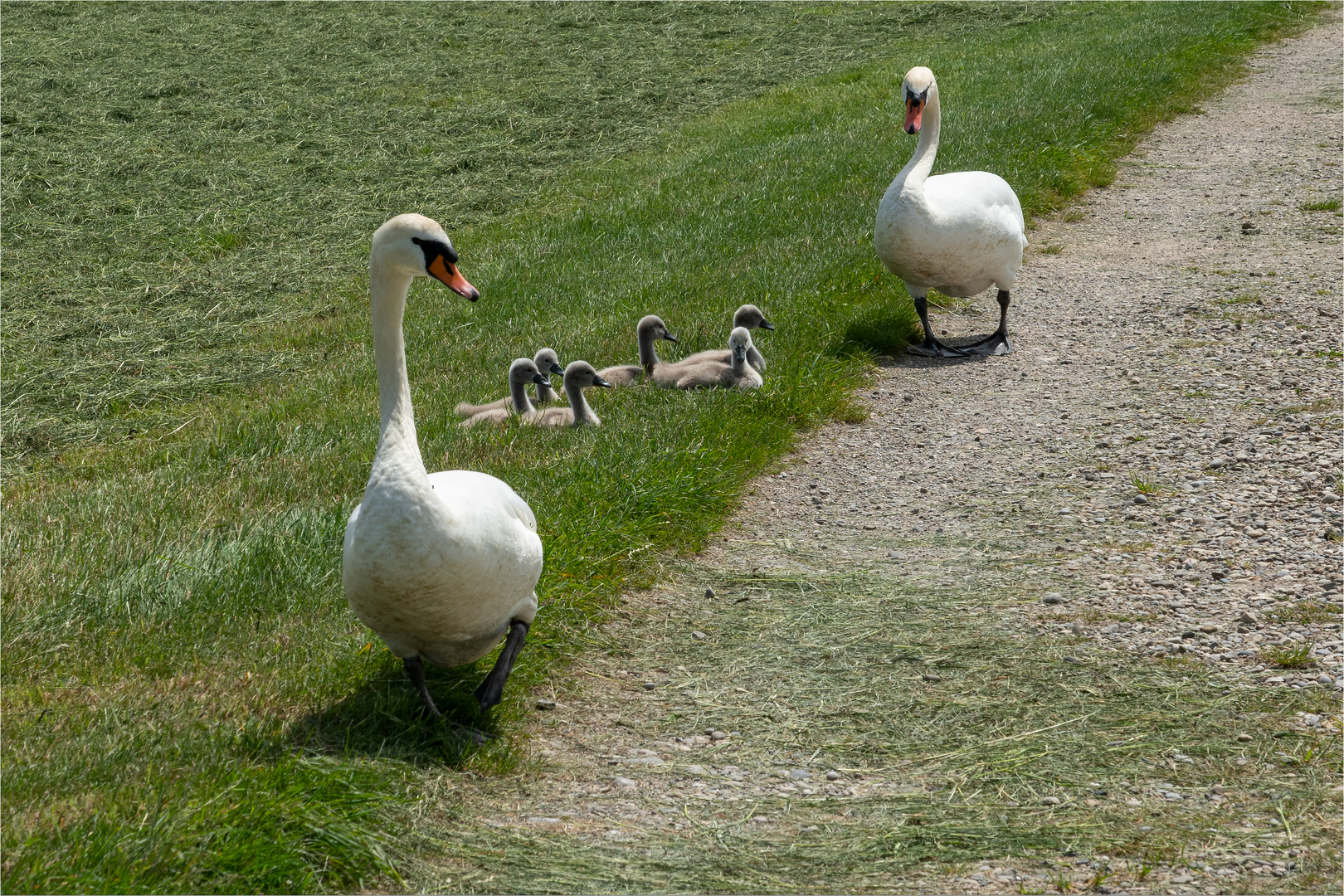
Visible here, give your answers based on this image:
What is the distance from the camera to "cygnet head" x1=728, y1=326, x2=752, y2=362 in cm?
835

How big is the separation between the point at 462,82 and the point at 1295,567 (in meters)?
18.9

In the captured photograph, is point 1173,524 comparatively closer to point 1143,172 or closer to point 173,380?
point 173,380

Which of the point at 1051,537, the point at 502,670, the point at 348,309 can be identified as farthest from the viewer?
the point at 348,309

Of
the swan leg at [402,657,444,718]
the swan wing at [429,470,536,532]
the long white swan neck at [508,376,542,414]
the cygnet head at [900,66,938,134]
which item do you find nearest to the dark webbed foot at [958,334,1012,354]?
the cygnet head at [900,66,938,134]

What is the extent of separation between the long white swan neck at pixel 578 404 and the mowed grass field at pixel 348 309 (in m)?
0.31

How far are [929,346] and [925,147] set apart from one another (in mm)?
1512

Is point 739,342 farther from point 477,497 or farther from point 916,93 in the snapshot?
point 477,497

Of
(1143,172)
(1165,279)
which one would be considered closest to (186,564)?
(1165,279)

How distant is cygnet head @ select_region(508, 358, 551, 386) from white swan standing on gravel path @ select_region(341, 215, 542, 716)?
3807 millimetres

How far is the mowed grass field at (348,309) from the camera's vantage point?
13.9 ft

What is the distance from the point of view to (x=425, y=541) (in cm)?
411

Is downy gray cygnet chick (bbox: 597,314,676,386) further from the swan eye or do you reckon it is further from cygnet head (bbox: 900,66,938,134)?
the swan eye

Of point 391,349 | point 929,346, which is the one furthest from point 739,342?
point 391,349

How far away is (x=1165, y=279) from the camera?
34.7 ft
